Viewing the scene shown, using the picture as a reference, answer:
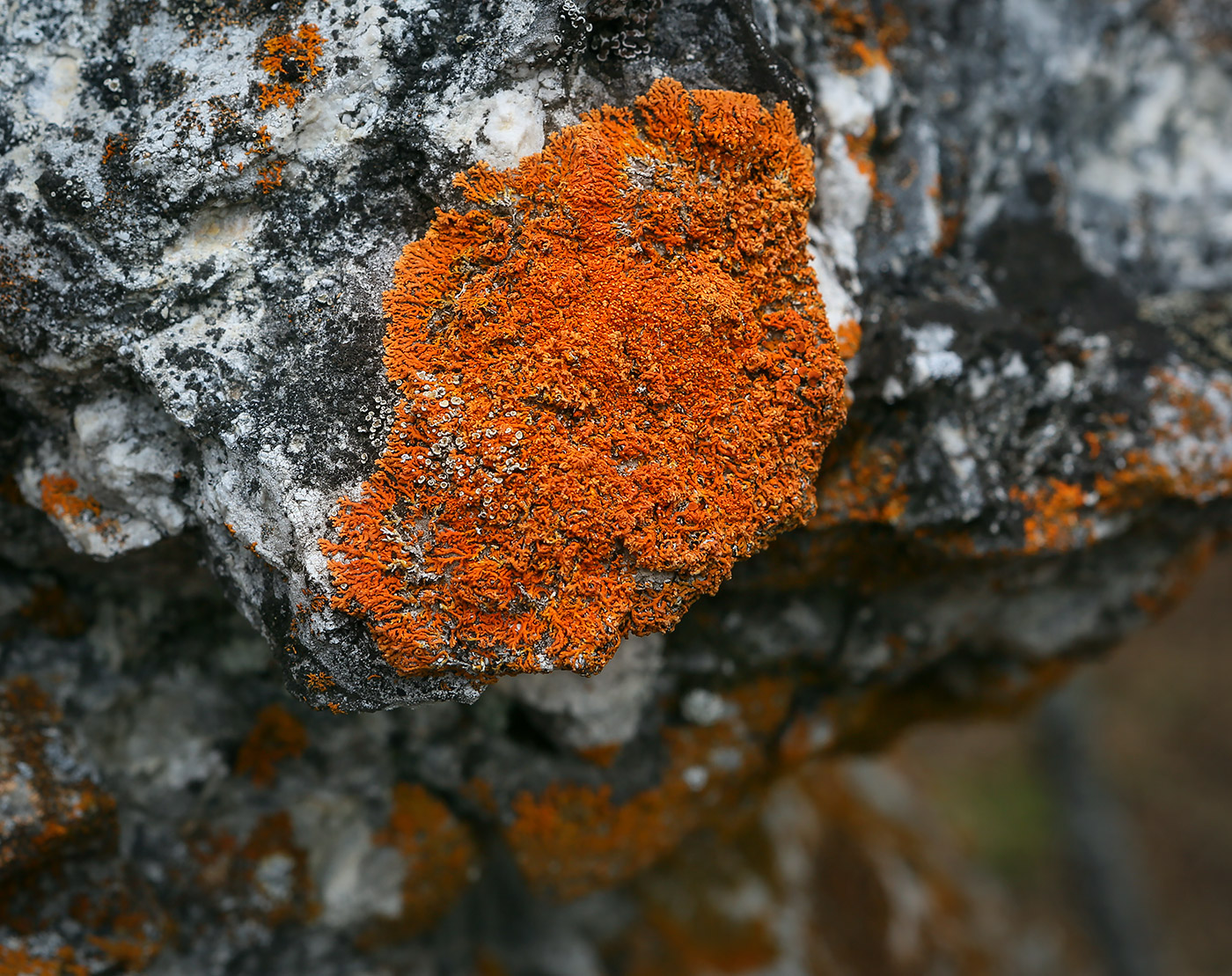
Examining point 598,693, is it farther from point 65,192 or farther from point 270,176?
point 65,192

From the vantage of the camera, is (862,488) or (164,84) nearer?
(164,84)

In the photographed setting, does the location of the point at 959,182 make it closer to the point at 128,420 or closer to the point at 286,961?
the point at 128,420

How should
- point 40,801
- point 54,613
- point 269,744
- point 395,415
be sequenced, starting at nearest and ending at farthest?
point 395,415 < point 40,801 < point 54,613 < point 269,744

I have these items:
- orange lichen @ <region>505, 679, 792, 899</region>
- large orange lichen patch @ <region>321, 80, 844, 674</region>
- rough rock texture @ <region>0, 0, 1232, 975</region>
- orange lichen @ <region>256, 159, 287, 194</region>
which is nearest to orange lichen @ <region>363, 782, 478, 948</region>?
rough rock texture @ <region>0, 0, 1232, 975</region>

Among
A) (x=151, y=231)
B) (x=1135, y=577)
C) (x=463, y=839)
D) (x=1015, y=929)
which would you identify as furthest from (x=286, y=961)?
(x=1015, y=929)

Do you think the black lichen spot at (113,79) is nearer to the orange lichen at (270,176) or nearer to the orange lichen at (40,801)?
the orange lichen at (270,176)

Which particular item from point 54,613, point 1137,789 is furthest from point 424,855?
point 1137,789

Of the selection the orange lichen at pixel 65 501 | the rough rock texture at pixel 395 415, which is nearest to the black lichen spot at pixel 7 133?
the rough rock texture at pixel 395 415
